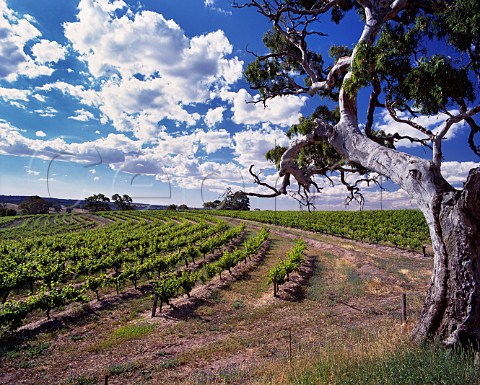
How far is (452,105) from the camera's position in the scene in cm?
754

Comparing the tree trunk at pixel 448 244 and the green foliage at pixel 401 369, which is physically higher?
the tree trunk at pixel 448 244

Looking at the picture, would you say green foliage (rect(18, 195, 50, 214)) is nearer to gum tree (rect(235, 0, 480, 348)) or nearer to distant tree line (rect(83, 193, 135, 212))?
distant tree line (rect(83, 193, 135, 212))

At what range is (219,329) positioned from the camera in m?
12.4

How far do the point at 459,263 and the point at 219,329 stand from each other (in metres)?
9.52

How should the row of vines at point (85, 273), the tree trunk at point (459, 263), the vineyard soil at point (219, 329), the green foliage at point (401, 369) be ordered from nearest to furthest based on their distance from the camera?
the green foliage at point (401, 369) < the tree trunk at point (459, 263) < the vineyard soil at point (219, 329) < the row of vines at point (85, 273)

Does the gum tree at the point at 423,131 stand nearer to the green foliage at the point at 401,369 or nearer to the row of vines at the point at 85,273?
the green foliage at the point at 401,369

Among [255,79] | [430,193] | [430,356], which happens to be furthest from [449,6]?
[430,356]

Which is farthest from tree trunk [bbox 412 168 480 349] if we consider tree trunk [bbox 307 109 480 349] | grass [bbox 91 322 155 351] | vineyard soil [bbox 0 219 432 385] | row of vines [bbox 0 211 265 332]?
row of vines [bbox 0 211 265 332]

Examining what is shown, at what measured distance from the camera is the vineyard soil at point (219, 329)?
8.89 m

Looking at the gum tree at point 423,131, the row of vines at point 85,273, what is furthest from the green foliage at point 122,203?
the gum tree at point 423,131

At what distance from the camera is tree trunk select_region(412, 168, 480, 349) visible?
556 cm

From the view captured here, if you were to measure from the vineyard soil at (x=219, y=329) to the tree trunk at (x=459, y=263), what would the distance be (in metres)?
2.56

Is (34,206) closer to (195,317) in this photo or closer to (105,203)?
(105,203)

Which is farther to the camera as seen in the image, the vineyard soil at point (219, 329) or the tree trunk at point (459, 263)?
the vineyard soil at point (219, 329)
